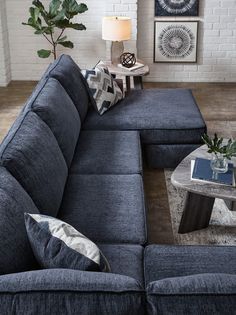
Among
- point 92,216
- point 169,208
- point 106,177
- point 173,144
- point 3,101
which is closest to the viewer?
point 92,216

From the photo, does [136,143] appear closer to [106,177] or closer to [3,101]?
[106,177]

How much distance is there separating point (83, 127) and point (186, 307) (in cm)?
269

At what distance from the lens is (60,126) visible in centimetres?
328

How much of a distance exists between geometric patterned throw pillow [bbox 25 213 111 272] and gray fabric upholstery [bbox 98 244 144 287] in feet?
1.00

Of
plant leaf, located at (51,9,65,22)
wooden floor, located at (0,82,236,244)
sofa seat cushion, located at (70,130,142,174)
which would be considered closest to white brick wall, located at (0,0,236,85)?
wooden floor, located at (0,82,236,244)

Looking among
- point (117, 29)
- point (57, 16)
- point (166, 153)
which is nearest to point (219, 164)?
point (166, 153)

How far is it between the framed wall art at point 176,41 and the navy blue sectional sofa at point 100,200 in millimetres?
1740

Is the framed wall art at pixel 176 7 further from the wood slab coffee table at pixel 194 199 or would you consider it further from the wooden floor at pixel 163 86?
the wood slab coffee table at pixel 194 199

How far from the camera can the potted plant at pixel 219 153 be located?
320 centimetres

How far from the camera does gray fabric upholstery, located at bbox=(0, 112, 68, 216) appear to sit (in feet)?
8.23

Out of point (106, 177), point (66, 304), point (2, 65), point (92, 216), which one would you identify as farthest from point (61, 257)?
point (2, 65)

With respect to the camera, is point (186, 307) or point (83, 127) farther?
point (83, 127)

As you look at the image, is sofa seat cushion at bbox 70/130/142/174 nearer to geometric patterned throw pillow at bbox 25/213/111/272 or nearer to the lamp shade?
geometric patterned throw pillow at bbox 25/213/111/272

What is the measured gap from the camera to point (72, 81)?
13.2 ft
